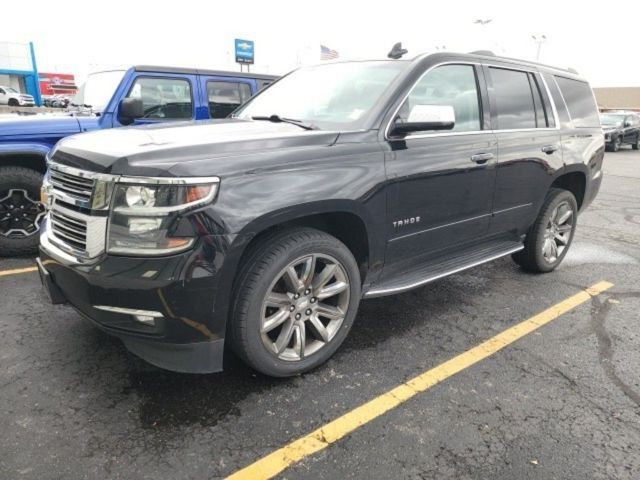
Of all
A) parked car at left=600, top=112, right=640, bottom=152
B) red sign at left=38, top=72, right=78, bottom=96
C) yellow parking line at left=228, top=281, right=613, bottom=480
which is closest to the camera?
yellow parking line at left=228, top=281, right=613, bottom=480

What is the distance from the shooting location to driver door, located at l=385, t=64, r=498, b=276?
312 cm

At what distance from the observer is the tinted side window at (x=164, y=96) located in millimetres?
5832

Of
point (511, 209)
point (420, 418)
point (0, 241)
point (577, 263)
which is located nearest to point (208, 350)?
point (420, 418)

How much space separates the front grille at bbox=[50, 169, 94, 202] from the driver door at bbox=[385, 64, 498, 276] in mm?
1657

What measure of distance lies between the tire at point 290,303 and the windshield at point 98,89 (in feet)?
13.4

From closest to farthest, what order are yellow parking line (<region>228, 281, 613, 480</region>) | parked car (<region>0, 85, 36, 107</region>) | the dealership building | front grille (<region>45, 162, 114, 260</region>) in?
yellow parking line (<region>228, 281, 613, 480</region>) < front grille (<region>45, 162, 114, 260</region>) < parked car (<region>0, 85, 36, 107</region>) < the dealership building

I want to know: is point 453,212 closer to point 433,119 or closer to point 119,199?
point 433,119

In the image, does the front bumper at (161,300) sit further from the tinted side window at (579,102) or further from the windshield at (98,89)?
the tinted side window at (579,102)

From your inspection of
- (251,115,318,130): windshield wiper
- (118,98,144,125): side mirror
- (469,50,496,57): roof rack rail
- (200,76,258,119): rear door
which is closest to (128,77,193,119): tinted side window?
(200,76,258,119): rear door

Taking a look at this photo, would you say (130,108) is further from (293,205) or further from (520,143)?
(520,143)

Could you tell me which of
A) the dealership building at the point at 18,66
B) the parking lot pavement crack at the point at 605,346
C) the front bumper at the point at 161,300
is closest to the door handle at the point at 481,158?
the parking lot pavement crack at the point at 605,346

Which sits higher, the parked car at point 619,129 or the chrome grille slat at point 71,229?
the chrome grille slat at point 71,229

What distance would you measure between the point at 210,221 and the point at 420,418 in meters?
1.47

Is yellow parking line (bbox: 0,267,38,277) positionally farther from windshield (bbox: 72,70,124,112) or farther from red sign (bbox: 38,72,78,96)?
red sign (bbox: 38,72,78,96)
